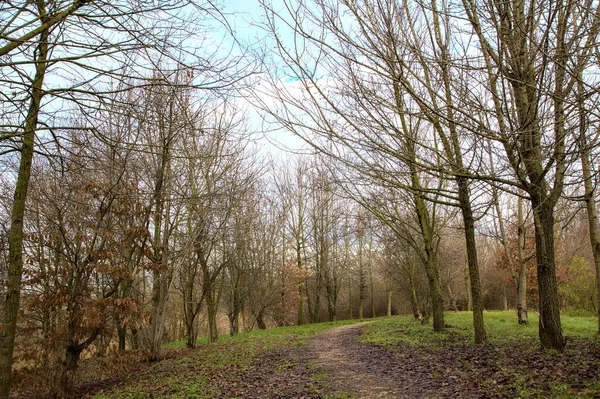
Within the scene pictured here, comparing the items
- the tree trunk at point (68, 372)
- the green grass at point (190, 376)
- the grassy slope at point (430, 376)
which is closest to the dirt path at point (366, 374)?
the grassy slope at point (430, 376)

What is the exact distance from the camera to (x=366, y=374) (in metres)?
7.29

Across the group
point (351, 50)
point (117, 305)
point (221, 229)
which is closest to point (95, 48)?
point (351, 50)

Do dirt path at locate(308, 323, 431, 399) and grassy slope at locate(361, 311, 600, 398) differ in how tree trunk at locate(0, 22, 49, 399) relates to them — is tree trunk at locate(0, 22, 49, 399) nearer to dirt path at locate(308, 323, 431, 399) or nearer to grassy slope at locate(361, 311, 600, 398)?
dirt path at locate(308, 323, 431, 399)

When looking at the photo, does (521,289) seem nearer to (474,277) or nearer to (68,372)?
(474,277)

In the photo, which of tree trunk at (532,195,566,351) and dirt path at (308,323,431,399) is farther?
tree trunk at (532,195,566,351)

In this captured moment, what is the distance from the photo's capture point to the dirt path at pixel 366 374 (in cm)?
586

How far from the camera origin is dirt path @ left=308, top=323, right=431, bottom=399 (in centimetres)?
586

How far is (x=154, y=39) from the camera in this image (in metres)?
3.71

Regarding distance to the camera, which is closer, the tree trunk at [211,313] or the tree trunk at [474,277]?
the tree trunk at [474,277]

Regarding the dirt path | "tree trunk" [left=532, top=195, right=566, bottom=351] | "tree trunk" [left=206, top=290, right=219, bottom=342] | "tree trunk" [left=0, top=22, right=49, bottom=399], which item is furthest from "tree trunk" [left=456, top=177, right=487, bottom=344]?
"tree trunk" [left=206, top=290, right=219, bottom=342]

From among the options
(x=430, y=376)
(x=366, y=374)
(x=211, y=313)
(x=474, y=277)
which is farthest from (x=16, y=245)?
(x=211, y=313)

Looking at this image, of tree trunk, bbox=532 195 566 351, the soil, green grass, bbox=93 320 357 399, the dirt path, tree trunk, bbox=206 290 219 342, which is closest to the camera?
the soil

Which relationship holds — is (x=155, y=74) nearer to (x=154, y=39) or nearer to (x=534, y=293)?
(x=154, y=39)

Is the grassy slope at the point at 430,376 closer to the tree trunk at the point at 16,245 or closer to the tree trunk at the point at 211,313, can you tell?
the tree trunk at the point at 16,245
